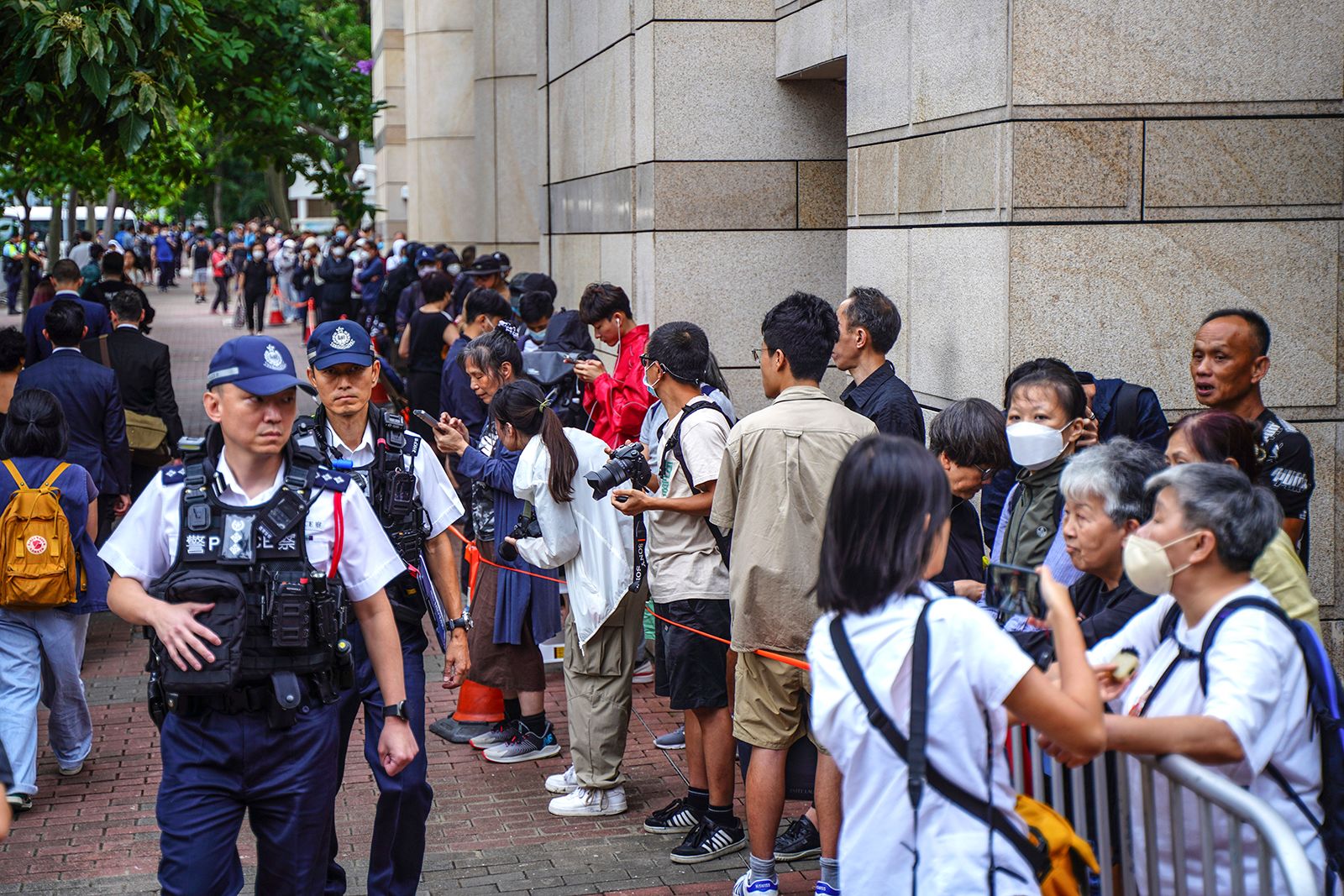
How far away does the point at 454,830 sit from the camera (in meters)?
6.17

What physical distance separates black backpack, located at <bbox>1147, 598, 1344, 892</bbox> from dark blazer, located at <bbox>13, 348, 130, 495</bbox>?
6911mm

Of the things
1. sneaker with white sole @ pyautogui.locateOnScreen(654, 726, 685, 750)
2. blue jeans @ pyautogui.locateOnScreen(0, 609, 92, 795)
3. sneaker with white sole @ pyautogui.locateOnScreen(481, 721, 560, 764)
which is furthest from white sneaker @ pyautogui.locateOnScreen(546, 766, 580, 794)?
blue jeans @ pyautogui.locateOnScreen(0, 609, 92, 795)

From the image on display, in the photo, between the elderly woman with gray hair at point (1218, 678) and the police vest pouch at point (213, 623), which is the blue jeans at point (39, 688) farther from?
the elderly woman with gray hair at point (1218, 678)

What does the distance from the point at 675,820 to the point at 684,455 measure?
60.9 inches

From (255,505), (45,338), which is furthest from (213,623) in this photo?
(45,338)

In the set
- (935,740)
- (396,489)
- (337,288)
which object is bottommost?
(935,740)

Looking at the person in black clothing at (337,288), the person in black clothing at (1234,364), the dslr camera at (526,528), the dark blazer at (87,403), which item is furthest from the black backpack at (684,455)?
the person in black clothing at (337,288)

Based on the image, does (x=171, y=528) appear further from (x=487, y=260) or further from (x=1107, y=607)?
(x=487, y=260)

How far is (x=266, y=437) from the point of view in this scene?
12.8 ft

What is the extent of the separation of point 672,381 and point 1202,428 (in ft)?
7.92

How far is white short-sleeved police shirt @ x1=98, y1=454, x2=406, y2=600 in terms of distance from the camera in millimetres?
3865

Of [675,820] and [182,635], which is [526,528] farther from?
[182,635]

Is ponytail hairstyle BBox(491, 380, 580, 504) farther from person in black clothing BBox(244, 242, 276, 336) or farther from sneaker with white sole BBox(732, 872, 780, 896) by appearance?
person in black clothing BBox(244, 242, 276, 336)

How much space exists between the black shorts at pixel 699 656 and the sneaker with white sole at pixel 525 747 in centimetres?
145
